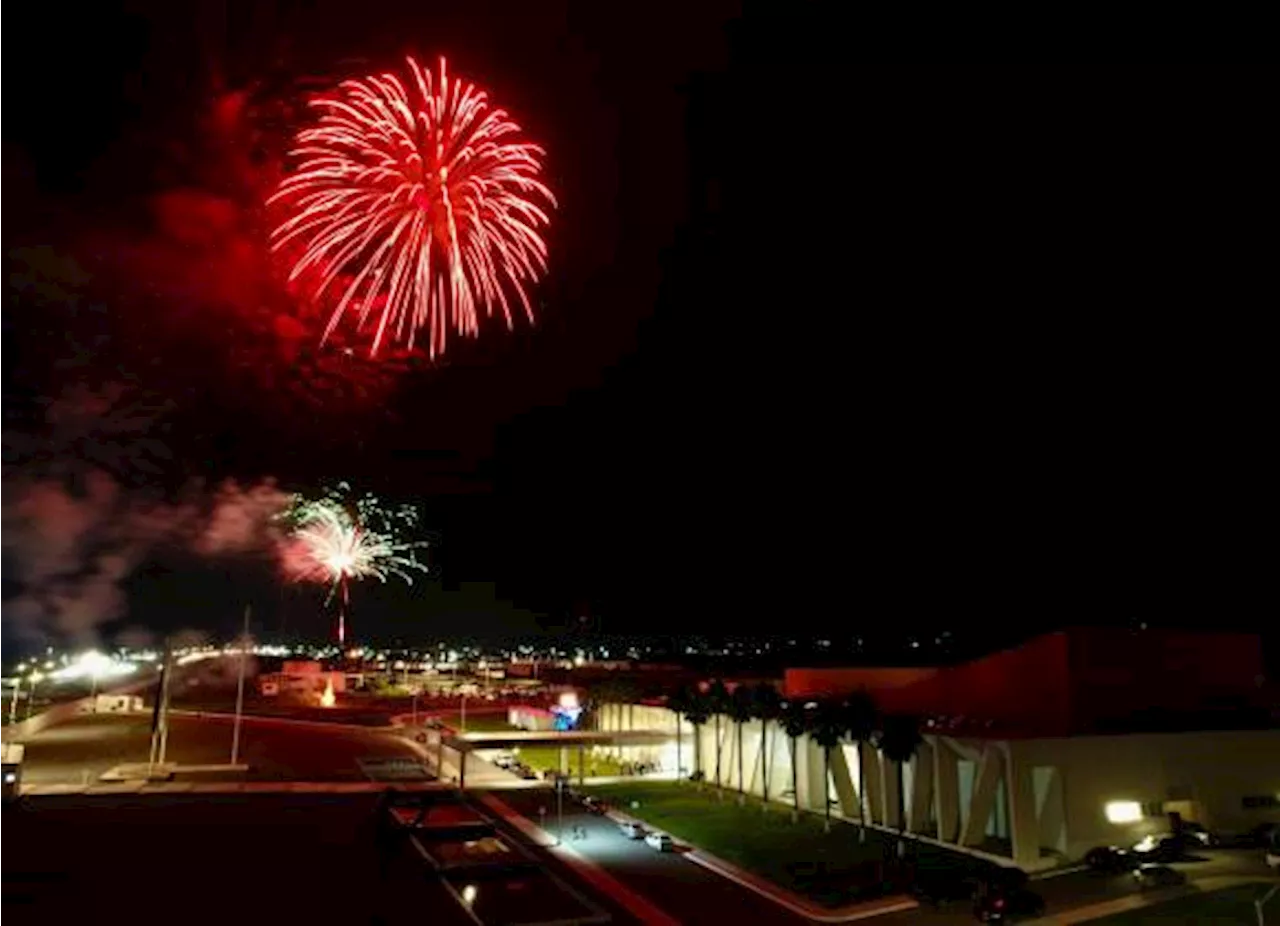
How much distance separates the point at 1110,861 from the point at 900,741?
414 inches

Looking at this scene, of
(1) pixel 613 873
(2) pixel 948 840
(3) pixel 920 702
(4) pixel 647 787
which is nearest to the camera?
(1) pixel 613 873

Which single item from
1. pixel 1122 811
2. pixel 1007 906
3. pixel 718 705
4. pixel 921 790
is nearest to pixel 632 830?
pixel 921 790

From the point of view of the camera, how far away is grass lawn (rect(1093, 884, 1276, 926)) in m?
35.8

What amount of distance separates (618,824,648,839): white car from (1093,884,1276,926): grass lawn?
23.7m

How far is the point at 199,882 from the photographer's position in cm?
4419

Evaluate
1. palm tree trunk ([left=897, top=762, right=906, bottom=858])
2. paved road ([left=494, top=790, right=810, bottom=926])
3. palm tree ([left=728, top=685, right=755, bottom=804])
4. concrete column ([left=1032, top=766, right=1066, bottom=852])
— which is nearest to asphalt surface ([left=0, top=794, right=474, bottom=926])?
paved road ([left=494, top=790, right=810, bottom=926])

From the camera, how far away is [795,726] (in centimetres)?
5825

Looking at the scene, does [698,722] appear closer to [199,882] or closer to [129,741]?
[199,882]

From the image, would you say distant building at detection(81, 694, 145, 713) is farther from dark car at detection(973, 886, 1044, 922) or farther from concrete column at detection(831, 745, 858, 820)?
dark car at detection(973, 886, 1044, 922)

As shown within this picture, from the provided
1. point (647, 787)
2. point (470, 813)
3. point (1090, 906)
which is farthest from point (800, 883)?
point (647, 787)

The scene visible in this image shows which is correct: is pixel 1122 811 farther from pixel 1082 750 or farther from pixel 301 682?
pixel 301 682

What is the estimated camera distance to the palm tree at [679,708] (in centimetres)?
7212

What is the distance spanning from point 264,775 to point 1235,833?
6548 centimetres

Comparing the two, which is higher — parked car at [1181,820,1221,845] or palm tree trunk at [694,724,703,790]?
palm tree trunk at [694,724,703,790]
